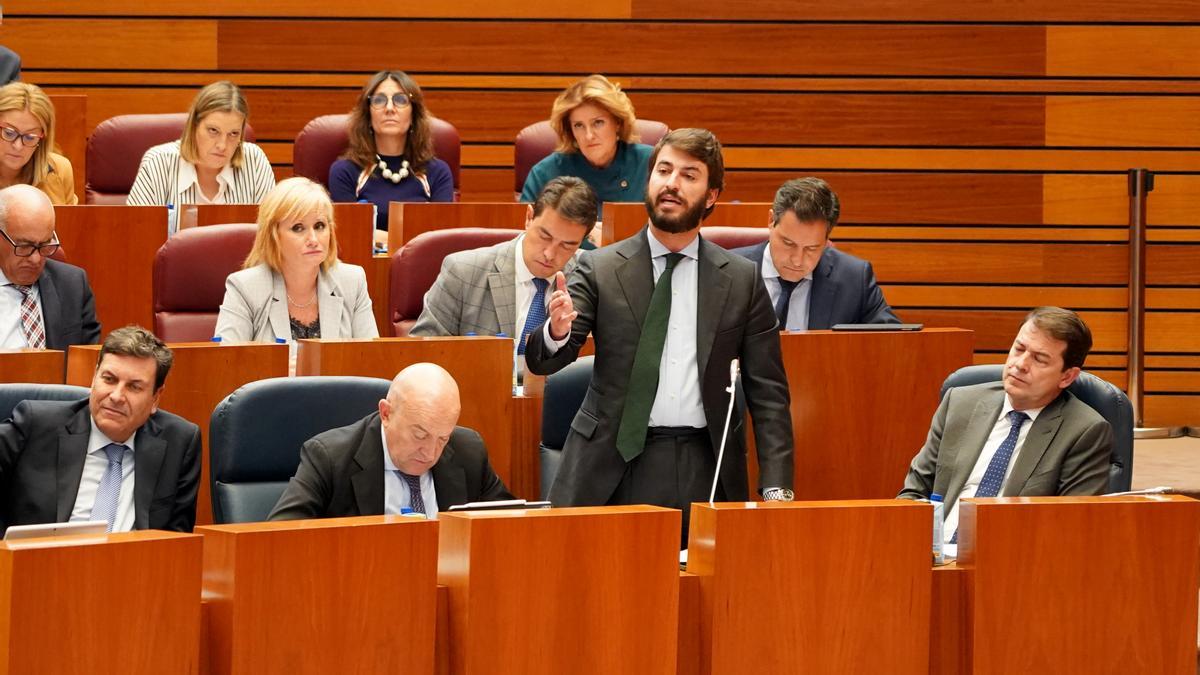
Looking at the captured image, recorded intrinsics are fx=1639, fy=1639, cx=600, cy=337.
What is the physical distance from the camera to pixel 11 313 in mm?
2996

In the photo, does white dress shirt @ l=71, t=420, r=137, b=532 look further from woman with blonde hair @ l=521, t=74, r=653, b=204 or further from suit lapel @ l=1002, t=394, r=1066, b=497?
woman with blonde hair @ l=521, t=74, r=653, b=204

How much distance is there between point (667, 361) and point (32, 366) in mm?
1024

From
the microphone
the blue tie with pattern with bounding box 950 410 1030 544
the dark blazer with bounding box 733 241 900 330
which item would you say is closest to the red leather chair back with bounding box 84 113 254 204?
the dark blazer with bounding box 733 241 900 330

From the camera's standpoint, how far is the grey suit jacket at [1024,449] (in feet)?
8.16

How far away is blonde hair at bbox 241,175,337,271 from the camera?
303 centimetres

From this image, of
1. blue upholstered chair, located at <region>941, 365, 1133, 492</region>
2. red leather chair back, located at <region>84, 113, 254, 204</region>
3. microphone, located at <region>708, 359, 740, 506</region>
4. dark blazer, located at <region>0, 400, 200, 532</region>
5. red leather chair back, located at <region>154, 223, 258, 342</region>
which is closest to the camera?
microphone, located at <region>708, 359, 740, 506</region>

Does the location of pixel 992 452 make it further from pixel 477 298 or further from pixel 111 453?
pixel 111 453

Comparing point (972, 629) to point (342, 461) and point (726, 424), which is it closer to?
point (726, 424)

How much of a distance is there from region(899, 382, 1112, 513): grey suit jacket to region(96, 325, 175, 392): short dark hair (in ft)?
3.87

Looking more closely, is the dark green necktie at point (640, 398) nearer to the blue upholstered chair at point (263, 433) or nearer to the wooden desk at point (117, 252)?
the blue upholstered chair at point (263, 433)

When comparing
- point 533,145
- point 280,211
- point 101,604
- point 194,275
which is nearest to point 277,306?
point 280,211

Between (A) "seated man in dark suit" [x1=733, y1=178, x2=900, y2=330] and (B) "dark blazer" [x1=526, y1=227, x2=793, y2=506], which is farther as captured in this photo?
(A) "seated man in dark suit" [x1=733, y1=178, x2=900, y2=330]

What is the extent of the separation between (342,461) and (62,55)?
3.02 metres

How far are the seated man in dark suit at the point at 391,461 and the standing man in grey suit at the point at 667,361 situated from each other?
0.19 metres
